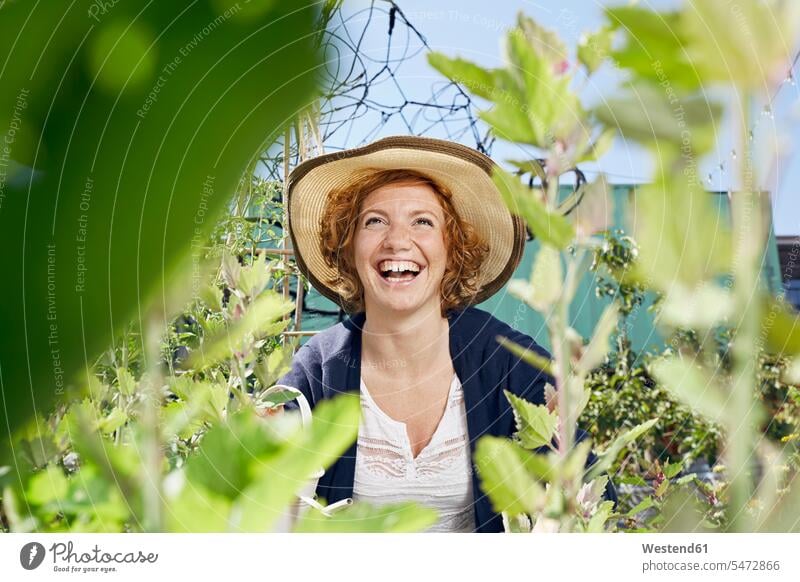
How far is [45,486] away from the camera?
365mm

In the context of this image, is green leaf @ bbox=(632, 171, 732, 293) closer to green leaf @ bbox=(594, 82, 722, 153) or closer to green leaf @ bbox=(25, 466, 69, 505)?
green leaf @ bbox=(594, 82, 722, 153)

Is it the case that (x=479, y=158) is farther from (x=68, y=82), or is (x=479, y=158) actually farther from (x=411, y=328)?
(x=68, y=82)

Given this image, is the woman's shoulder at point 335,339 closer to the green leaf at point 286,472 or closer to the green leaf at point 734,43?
the green leaf at point 286,472

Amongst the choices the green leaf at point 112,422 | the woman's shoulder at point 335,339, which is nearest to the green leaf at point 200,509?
the green leaf at point 112,422

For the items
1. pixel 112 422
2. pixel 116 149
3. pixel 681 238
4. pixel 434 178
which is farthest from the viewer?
pixel 434 178

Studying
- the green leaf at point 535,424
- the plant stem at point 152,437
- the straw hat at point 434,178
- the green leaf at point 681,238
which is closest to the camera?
the green leaf at point 681,238

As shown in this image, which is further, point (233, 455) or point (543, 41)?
point (543, 41)

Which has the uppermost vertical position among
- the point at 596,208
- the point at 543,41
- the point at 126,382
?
the point at 543,41

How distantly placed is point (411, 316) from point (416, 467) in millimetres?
123

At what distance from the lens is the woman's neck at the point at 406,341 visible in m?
0.56

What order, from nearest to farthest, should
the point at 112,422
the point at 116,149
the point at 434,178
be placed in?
the point at 116,149 < the point at 112,422 < the point at 434,178
